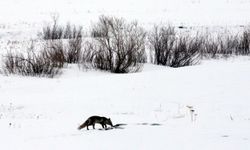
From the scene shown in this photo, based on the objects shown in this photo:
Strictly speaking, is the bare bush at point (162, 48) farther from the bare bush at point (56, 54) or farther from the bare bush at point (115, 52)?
the bare bush at point (56, 54)

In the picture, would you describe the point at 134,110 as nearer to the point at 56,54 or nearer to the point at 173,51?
the point at 56,54

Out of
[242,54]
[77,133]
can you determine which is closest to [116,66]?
[242,54]

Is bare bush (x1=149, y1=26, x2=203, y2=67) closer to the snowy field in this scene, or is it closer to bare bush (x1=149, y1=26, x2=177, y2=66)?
bare bush (x1=149, y1=26, x2=177, y2=66)

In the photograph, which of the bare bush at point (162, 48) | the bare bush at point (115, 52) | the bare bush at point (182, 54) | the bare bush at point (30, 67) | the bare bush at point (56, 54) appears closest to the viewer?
the bare bush at point (30, 67)

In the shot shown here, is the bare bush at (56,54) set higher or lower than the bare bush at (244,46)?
higher

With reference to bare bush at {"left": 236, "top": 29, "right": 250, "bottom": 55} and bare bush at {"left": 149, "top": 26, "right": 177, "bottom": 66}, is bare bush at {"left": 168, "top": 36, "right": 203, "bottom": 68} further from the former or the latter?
bare bush at {"left": 236, "top": 29, "right": 250, "bottom": 55}

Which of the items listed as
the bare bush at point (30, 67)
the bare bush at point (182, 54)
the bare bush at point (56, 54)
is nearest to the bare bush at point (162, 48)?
the bare bush at point (182, 54)

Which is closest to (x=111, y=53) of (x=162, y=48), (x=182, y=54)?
(x=162, y=48)

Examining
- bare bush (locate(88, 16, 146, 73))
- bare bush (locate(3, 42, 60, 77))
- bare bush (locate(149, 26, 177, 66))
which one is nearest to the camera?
bare bush (locate(3, 42, 60, 77))

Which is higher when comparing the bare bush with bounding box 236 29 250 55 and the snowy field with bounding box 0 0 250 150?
the snowy field with bounding box 0 0 250 150

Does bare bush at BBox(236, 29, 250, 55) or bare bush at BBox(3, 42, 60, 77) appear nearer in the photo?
bare bush at BBox(3, 42, 60, 77)

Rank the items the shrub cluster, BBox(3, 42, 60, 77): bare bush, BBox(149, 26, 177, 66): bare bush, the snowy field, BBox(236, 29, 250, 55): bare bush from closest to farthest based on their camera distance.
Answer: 1. the snowy field
2. BBox(3, 42, 60, 77): bare bush
3. the shrub cluster
4. BBox(149, 26, 177, 66): bare bush
5. BBox(236, 29, 250, 55): bare bush

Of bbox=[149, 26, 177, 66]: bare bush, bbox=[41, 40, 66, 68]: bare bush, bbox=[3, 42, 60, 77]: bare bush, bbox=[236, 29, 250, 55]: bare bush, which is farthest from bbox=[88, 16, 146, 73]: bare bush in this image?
bbox=[236, 29, 250, 55]: bare bush

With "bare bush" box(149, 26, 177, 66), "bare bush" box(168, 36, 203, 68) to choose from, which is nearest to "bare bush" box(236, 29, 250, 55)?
"bare bush" box(168, 36, 203, 68)
